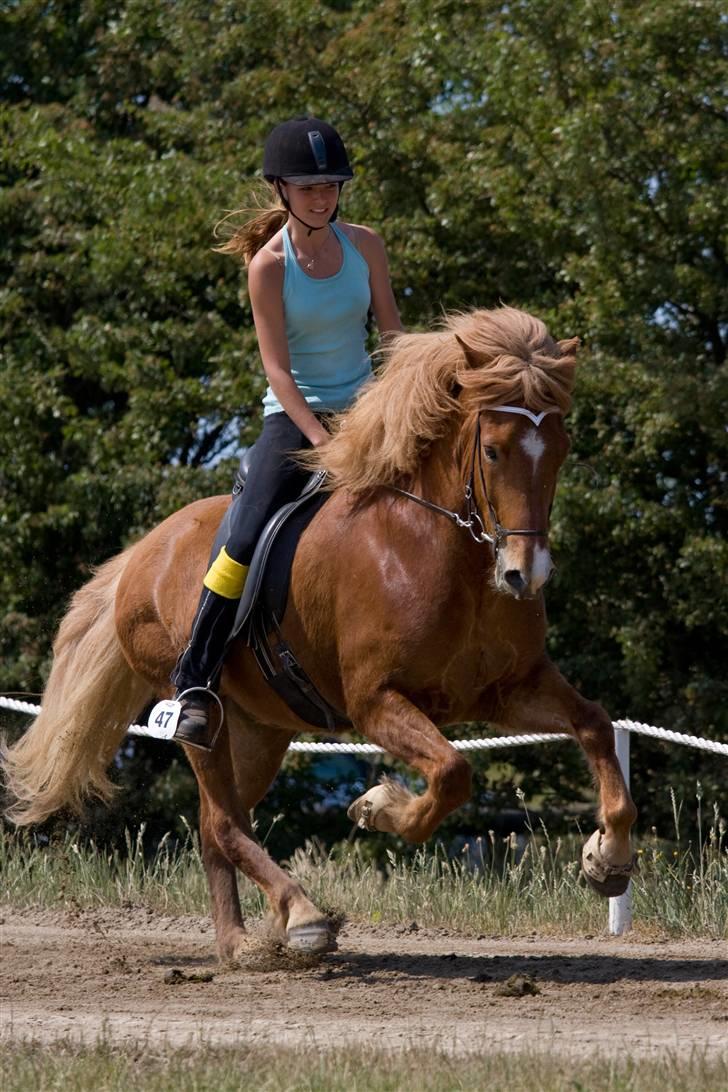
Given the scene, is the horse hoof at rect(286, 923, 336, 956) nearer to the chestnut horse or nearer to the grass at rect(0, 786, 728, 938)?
the chestnut horse

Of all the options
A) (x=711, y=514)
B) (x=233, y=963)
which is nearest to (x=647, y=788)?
(x=711, y=514)

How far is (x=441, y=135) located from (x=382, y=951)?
7.98m

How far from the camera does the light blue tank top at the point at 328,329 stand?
20.7 ft

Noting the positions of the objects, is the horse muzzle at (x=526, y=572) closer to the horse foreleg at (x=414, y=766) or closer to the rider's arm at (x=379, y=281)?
the horse foreleg at (x=414, y=766)

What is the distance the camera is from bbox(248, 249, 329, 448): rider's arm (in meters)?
6.23

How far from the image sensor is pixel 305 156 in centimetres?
612

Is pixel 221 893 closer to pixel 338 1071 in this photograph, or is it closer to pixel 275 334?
pixel 275 334

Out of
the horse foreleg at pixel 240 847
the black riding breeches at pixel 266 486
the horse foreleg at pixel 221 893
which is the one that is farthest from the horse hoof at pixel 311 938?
the black riding breeches at pixel 266 486

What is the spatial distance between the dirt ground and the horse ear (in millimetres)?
2154

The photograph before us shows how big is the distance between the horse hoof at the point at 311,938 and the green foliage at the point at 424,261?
19.6ft

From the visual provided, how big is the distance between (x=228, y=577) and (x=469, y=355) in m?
1.36

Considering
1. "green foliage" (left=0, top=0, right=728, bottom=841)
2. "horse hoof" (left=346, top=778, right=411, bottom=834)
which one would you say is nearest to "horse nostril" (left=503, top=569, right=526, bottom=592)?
"horse hoof" (left=346, top=778, right=411, bottom=834)

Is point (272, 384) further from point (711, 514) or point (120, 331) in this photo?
point (120, 331)

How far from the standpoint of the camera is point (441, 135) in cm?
1317
